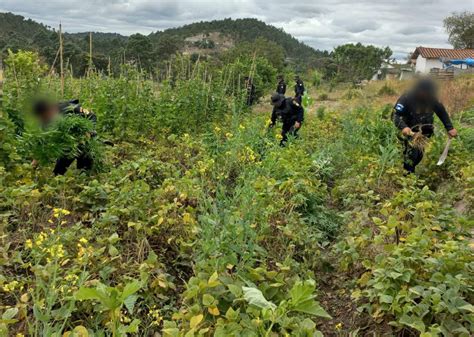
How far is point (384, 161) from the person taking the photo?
5.20m

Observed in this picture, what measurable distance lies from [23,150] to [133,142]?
264 cm

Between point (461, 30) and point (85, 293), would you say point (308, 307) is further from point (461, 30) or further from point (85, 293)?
point (461, 30)

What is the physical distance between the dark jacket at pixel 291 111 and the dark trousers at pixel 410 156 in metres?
2.50

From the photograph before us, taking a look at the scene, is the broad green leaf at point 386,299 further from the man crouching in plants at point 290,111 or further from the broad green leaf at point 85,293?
the man crouching in plants at point 290,111

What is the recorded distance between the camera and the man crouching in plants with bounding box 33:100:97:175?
410 centimetres

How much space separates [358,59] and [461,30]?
13.5 m

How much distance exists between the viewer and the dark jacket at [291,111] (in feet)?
24.6

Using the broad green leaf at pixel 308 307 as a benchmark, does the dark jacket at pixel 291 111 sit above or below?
above

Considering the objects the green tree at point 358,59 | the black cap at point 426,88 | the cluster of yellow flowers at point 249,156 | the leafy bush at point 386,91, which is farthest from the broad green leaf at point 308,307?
the green tree at point 358,59

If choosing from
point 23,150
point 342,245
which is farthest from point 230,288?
point 23,150

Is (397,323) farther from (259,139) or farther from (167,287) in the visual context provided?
(259,139)

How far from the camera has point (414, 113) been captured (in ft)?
17.0

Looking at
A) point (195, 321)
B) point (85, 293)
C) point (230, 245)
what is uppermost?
point (85, 293)

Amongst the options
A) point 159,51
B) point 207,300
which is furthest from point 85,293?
point 159,51
